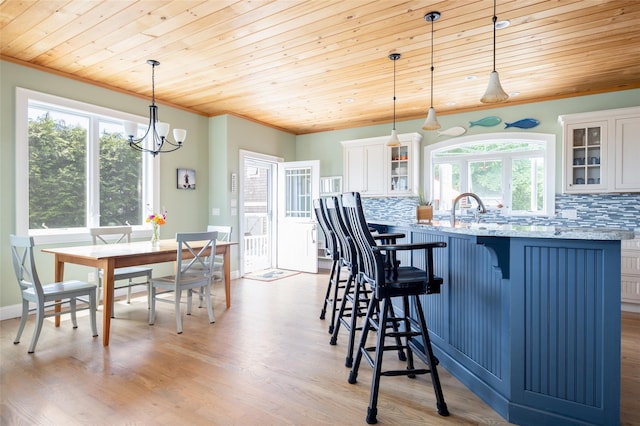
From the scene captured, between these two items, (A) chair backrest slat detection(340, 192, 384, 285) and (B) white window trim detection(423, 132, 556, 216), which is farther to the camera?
(B) white window trim detection(423, 132, 556, 216)

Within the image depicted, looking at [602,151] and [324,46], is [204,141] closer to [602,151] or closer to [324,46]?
[324,46]

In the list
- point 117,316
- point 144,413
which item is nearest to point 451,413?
point 144,413

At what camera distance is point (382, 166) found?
5645mm

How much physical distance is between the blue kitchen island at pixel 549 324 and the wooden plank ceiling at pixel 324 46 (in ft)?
5.97

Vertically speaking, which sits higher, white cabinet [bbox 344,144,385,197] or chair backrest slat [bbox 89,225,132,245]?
white cabinet [bbox 344,144,385,197]

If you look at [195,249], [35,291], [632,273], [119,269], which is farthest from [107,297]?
[632,273]

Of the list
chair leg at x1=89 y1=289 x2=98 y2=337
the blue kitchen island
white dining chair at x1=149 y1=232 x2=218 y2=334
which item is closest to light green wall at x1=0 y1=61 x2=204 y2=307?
chair leg at x1=89 y1=289 x2=98 y2=337

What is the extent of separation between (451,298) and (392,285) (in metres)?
0.74

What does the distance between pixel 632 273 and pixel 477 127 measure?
2.59 m

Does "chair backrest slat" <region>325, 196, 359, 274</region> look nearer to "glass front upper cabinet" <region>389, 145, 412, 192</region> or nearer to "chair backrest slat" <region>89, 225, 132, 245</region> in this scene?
"chair backrest slat" <region>89, 225, 132, 245</region>

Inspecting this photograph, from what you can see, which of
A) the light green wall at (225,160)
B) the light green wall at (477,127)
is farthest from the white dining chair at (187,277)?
the light green wall at (477,127)

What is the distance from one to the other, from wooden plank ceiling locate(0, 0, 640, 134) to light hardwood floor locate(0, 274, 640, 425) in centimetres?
259

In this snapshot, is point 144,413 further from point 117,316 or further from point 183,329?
point 117,316

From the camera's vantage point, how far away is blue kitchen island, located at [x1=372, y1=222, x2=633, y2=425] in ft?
5.42
